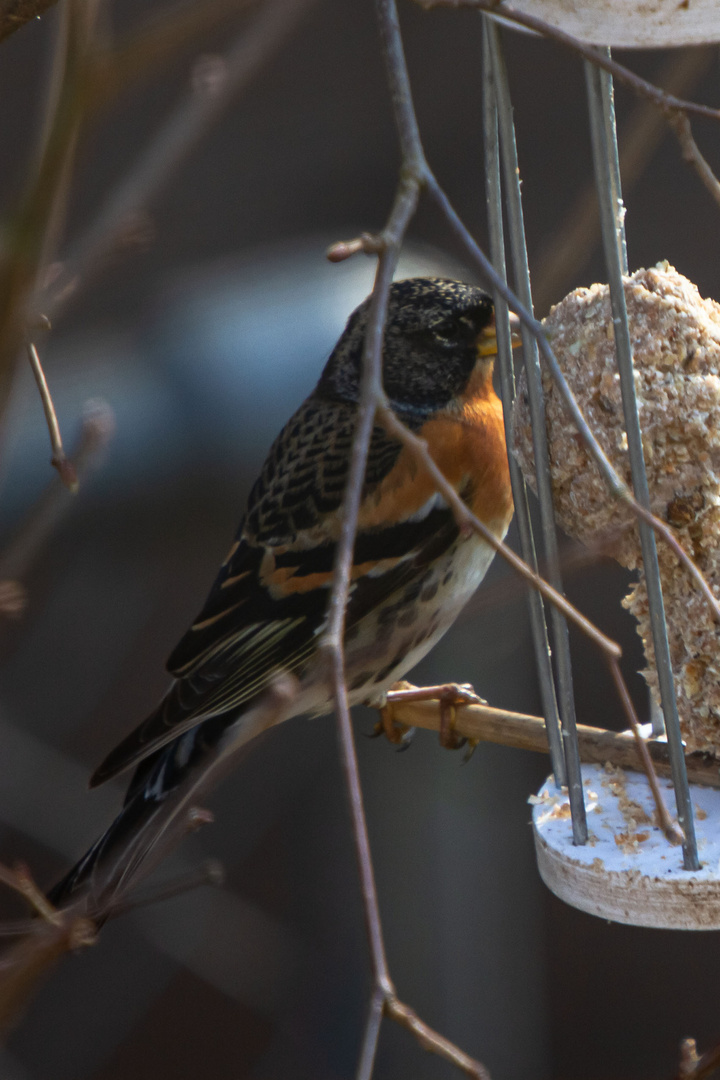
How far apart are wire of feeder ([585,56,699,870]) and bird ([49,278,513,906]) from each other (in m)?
0.79

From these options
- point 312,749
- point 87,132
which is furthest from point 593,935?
point 87,132

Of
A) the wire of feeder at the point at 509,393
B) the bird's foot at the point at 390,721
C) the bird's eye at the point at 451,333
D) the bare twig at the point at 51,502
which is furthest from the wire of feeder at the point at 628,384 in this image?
the bird's foot at the point at 390,721

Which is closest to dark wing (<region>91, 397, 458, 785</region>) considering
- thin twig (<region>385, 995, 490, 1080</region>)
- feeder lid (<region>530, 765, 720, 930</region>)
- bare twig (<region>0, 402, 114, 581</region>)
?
feeder lid (<region>530, 765, 720, 930</region>)

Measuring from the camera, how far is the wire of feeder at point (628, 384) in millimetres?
1460

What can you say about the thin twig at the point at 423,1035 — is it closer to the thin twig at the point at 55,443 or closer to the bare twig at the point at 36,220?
the bare twig at the point at 36,220

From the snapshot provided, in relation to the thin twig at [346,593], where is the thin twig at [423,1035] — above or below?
below

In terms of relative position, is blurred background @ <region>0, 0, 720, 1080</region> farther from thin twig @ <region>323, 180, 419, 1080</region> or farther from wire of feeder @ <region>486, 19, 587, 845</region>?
thin twig @ <region>323, 180, 419, 1080</region>

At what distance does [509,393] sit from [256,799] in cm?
257

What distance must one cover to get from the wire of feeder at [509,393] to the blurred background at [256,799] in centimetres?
166

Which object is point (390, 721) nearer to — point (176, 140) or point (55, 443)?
point (55, 443)

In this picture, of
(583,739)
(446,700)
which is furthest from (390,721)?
(583,739)

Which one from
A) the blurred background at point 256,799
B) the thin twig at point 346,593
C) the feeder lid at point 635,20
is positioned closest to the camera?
the thin twig at point 346,593

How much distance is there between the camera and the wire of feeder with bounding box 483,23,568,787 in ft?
5.43

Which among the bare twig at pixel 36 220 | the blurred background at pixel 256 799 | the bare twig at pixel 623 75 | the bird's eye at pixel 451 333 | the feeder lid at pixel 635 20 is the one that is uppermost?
the feeder lid at pixel 635 20
